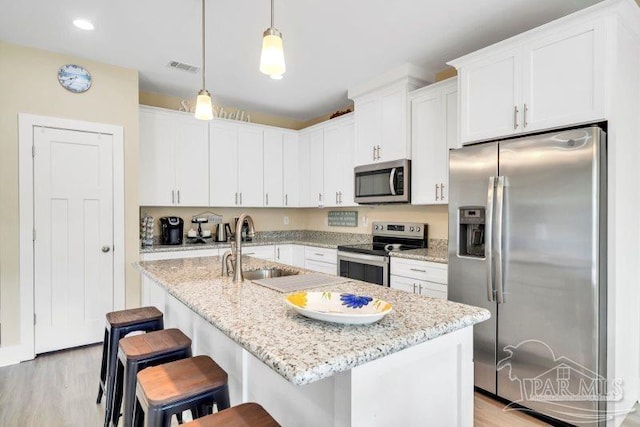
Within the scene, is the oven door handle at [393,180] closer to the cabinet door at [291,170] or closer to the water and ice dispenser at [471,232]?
the water and ice dispenser at [471,232]

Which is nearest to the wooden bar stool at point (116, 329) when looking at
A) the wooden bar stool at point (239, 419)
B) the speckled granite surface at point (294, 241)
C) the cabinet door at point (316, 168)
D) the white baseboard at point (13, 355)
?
the wooden bar stool at point (239, 419)

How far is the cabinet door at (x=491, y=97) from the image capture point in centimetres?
231

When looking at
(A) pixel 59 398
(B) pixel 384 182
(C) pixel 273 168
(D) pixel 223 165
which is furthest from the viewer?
(C) pixel 273 168

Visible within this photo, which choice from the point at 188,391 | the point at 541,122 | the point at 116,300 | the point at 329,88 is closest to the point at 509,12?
the point at 541,122

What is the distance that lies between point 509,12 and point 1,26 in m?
3.72

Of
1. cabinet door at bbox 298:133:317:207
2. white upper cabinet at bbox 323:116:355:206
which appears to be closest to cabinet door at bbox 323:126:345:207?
white upper cabinet at bbox 323:116:355:206

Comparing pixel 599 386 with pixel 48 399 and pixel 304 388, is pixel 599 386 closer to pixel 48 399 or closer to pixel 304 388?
pixel 304 388

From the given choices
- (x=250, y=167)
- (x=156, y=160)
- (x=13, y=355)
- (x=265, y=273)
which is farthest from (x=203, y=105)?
(x=13, y=355)

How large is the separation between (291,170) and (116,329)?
3.27 metres

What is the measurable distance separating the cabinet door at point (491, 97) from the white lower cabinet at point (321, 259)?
6.60 ft

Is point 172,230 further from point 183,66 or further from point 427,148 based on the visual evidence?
point 427,148

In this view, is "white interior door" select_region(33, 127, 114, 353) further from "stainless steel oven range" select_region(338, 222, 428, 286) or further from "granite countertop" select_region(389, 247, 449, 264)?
"granite countertop" select_region(389, 247, 449, 264)

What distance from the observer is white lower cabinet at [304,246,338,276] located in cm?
405

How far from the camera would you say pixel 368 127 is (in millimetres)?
3818
